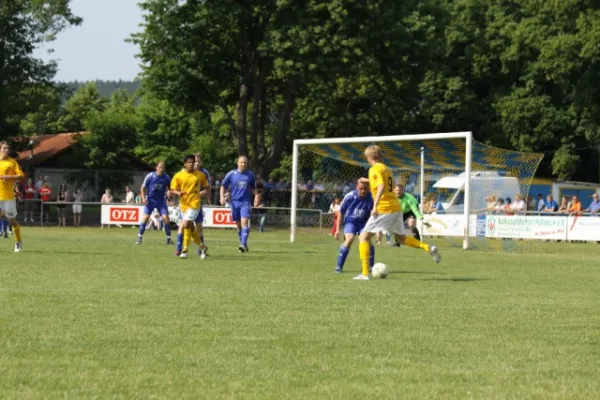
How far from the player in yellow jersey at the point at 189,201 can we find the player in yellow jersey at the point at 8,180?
9.43ft

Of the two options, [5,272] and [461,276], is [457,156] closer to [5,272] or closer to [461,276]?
[461,276]

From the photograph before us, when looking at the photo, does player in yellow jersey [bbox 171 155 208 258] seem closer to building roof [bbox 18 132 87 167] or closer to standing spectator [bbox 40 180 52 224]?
standing spectator [bbox 40 180 52 224]

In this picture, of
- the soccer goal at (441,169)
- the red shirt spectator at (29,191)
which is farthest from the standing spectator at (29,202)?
the soccer goal at (441,169)

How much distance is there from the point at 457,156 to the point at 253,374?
25.5 meters

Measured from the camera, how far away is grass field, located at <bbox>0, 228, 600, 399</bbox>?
712cm

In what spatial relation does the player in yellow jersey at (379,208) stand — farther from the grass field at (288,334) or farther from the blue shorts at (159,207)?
the blue shorts at (159,207)

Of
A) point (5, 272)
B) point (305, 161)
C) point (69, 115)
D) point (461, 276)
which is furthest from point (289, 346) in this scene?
point (69, 115)

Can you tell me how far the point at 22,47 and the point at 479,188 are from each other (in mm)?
26081

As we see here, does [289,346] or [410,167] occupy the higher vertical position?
[410,167]

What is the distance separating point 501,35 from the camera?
64000mm

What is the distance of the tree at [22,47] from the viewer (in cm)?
5031

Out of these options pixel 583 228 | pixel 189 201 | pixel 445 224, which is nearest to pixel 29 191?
pixel 445 224

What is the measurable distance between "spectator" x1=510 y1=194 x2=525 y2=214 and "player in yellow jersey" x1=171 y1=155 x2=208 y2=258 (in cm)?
1745

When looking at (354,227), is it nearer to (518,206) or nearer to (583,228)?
(518,206)
